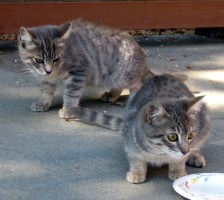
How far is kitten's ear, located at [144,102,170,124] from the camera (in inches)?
137

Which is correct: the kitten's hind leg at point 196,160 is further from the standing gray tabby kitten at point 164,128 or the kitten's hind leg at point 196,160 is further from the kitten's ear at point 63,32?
the kitten's ear at point 63,32

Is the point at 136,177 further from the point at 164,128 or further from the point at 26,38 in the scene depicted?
the point at 26,38

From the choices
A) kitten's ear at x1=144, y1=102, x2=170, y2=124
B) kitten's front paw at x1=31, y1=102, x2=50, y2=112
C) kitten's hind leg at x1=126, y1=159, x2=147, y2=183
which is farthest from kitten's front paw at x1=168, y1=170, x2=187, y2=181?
kitten's front paw at x1=31, y1=102, x2=50, y2=112

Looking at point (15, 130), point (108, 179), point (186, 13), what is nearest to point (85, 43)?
point (15, 130)

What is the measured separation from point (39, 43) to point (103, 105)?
991mm

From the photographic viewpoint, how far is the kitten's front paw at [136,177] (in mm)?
3729

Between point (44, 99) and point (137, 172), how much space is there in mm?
1718

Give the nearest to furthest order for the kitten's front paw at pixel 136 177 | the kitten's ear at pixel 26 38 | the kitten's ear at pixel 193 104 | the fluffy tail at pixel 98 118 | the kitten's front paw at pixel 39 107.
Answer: the kitten's ear at pixel 193 104 → the kitten's front paw at pixel 136 177 → the fluffy tail at pixel 98 118 → the kitten's ear at pixel 26 38 → the kitten's front paw at pixel 39 107

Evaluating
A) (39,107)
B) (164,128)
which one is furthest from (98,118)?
(164,128)

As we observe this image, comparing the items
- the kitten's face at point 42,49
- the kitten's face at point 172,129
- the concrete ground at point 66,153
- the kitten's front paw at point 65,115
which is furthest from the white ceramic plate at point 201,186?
the kitten's face at point 42,49

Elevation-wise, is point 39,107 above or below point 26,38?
below

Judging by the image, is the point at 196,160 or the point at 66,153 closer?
the point at 196,160

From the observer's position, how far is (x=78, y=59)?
516cm

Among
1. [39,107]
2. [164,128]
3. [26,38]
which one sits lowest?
[39,107]
